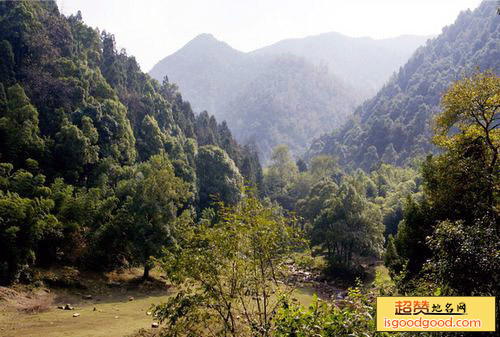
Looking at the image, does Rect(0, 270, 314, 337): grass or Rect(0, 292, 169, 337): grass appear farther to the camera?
Rect(0, 270, 314, 337): grass

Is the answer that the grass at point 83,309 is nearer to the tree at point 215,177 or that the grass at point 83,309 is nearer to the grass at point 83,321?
the grass at point 83,321

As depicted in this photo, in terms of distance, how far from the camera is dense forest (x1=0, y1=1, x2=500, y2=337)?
11.0 metres

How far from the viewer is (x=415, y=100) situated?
159 metres

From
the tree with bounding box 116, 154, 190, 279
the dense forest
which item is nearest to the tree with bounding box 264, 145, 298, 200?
the dense forest

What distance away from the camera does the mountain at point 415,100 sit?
14438cm

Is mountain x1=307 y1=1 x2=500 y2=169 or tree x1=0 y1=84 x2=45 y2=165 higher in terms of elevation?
mountain x1=307 y1=1 x2=500 y2=169

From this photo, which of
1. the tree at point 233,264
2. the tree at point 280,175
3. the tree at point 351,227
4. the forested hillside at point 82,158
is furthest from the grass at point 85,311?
the tree at point 280,175

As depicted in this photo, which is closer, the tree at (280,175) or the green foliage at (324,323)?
the green foliage at (324,323)

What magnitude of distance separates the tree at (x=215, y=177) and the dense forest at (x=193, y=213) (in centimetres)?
36

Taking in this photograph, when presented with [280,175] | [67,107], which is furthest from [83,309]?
[280,175]

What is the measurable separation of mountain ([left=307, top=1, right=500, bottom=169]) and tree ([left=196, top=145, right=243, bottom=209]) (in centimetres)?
8210

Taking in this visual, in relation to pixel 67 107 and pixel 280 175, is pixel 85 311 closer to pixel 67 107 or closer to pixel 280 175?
pixel 67 107

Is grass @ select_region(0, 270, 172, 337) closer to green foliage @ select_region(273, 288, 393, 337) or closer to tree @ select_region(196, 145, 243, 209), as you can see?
green foliage @ select_region(273, 288, 393, 337)

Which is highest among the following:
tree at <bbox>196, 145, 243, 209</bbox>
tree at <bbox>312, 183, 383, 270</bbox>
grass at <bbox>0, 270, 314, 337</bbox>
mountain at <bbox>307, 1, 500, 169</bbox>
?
mountain at <bbox>307, 1, 500, 169</bbox>
